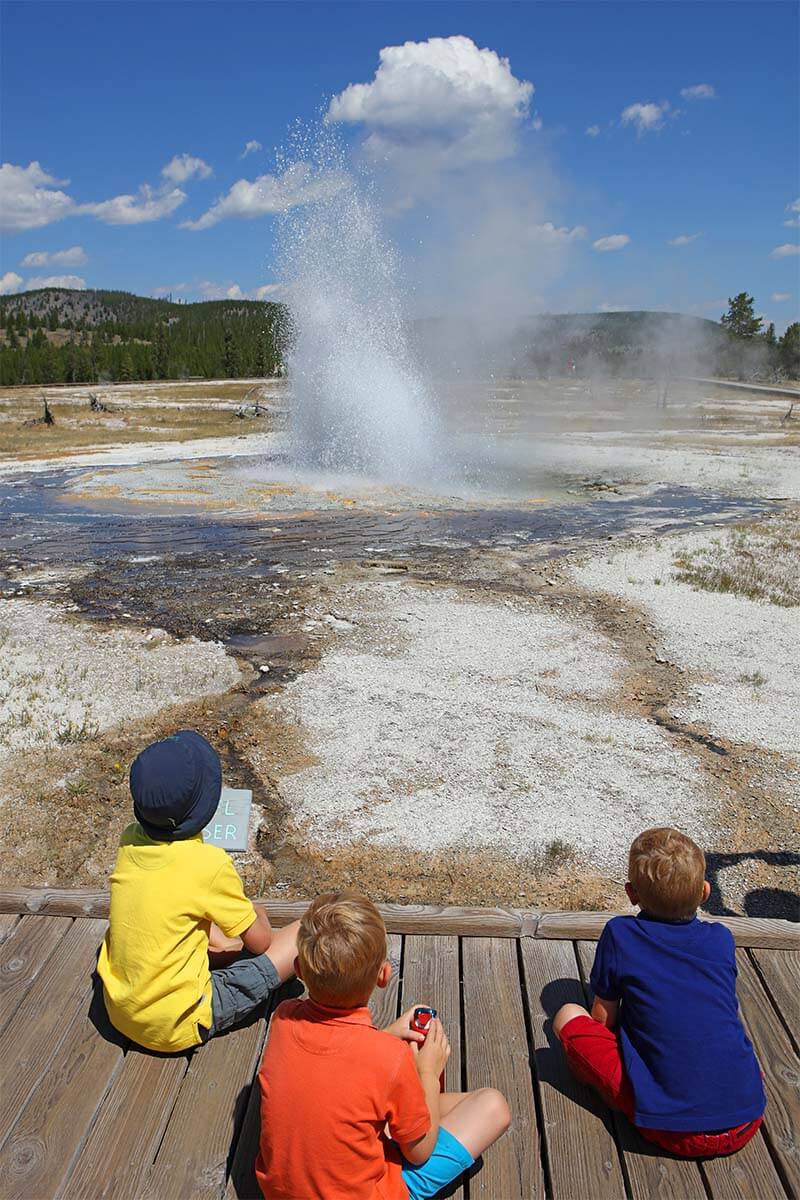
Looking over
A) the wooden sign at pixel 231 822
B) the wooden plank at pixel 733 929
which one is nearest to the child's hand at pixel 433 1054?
the wooden plank at pixel 733 929

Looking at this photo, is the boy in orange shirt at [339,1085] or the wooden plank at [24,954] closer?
the boy in orange shirt at [339,1085]

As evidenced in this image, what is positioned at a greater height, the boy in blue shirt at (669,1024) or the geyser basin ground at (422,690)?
the boy in blue shirt at (669,1024)

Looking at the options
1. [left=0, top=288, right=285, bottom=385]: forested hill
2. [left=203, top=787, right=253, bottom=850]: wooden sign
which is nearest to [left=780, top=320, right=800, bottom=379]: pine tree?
[left=0, top=288, right=285, bottom=385]: forested hill

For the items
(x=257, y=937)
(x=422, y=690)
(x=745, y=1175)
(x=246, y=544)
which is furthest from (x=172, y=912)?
(x=246, y=544)

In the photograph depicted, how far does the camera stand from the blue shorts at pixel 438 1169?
2.10 metres

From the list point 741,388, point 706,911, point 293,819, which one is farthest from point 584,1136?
point 741,388

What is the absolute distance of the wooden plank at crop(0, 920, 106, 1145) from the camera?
2.43 metres

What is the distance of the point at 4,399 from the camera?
4472cm

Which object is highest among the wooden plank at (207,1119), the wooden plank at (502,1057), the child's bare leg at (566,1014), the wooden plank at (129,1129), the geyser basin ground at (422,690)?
the child's bare leg at (566,1014)

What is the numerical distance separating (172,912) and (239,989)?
362 mm

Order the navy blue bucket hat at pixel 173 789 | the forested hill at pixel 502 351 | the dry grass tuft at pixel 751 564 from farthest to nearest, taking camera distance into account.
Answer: the forested hill at pixel 502 351 < the dry grass tuft at pixel 751 564 < the navy blue bucket hat at pixel 173 789

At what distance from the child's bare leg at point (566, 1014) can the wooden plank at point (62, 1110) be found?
1.29 m

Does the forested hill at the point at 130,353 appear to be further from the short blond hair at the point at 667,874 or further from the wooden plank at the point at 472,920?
the short blond hair at the point at 667,874

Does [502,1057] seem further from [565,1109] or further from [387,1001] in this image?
[387,1001]
